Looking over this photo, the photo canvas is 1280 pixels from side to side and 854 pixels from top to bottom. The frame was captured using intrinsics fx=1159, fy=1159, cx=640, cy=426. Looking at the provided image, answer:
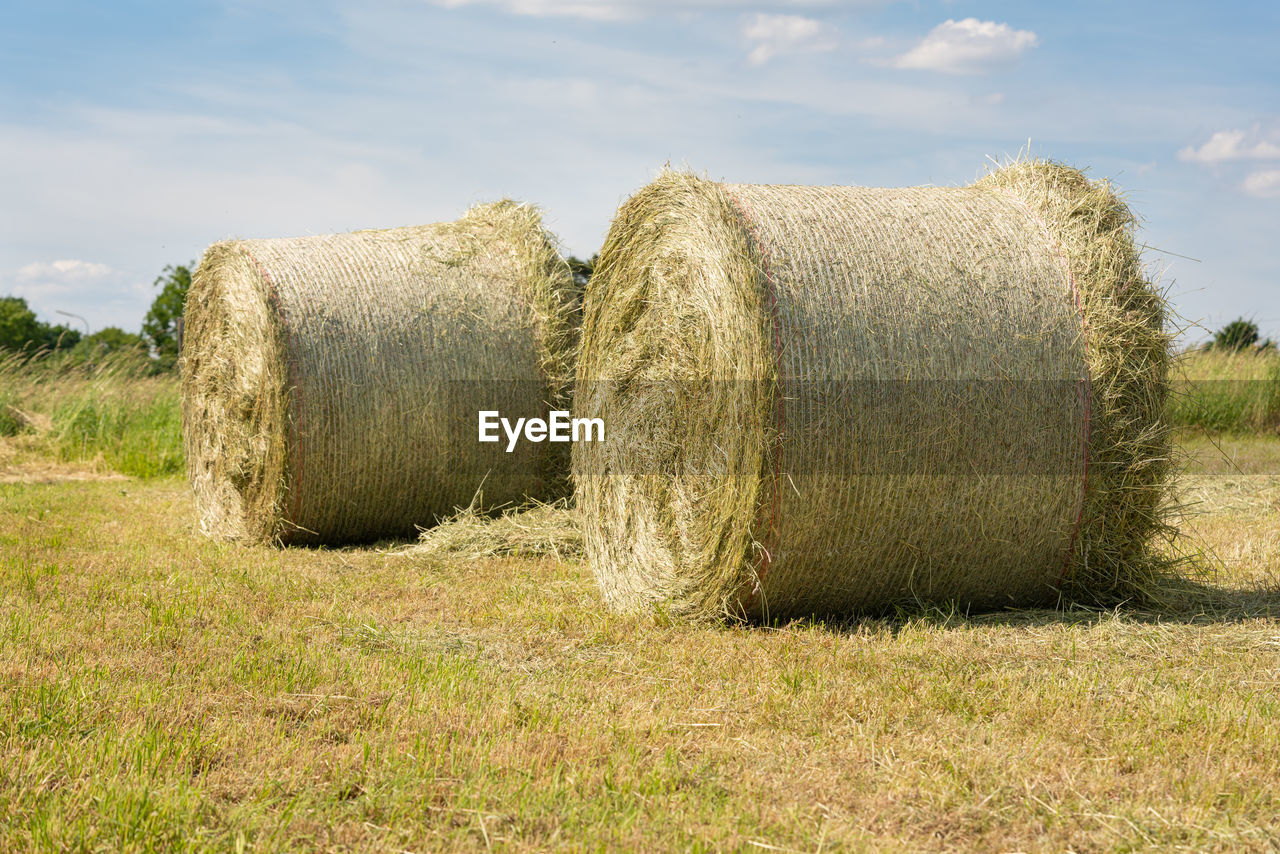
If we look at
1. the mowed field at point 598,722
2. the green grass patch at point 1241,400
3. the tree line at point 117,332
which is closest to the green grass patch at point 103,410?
the tree line at point 117,332

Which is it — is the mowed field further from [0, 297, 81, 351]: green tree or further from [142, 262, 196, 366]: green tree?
[0, 297, 81, 351]: green tree

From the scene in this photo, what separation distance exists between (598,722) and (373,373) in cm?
488

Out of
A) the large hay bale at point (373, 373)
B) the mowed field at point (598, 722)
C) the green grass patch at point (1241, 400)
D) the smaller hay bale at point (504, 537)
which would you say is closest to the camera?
the mowed field at point (598, 722)

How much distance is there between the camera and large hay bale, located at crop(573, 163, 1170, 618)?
17.9ft

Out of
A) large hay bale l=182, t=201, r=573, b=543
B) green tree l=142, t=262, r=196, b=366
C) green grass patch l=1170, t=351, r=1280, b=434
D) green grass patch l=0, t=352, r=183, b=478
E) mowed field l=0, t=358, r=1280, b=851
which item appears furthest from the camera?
green tree l=142, t=262, r=196, b=366

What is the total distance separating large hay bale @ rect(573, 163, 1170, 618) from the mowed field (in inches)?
12.6

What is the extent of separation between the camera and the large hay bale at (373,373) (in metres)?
8.33

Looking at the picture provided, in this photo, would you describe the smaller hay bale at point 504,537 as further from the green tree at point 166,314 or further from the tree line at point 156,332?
the green tree at point 166,314

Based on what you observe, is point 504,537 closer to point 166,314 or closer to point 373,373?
point 373,373

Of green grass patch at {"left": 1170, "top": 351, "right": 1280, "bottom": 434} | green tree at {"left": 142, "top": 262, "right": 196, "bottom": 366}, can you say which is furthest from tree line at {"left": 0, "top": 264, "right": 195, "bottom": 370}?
green grass patch at {"left": 1170, "top": 351, "right": 1280, "bottom": 434}

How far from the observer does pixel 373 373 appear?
27.6ft

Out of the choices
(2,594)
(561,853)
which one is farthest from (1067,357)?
(2,594)

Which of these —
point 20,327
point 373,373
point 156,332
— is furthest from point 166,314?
point 373,373

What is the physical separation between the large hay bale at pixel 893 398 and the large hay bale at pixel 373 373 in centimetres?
256
